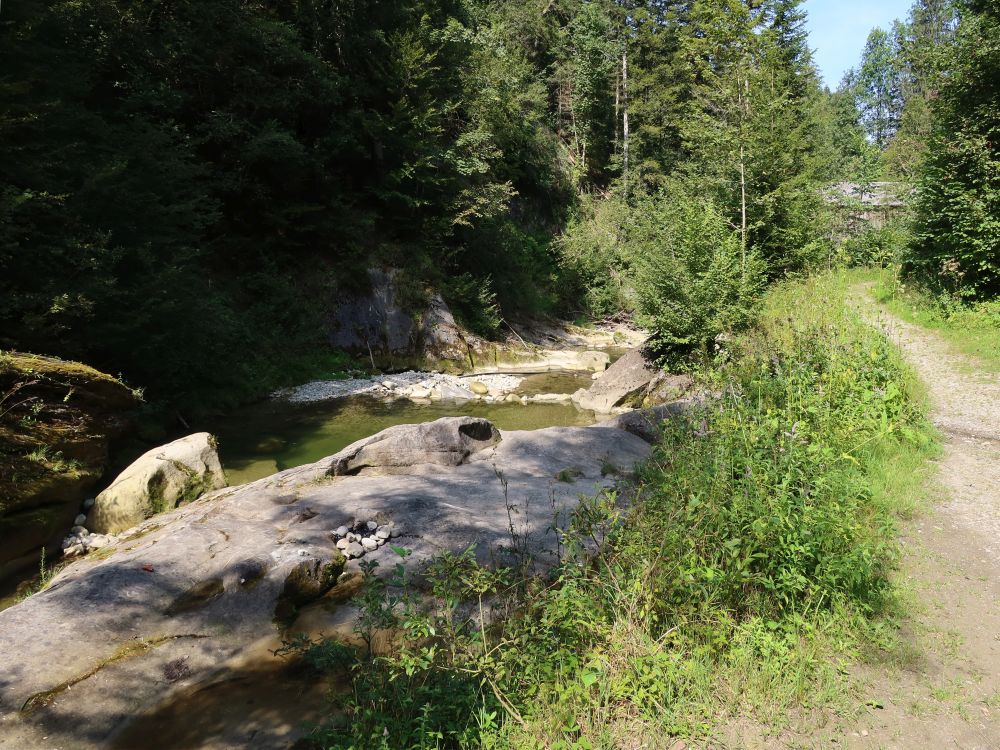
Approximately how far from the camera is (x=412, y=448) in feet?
Answer: 26.8

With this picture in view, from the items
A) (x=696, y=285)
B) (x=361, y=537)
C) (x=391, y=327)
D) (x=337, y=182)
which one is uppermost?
(x=337, y=182)

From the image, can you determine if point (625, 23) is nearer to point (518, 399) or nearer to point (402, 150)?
point (402, 150)

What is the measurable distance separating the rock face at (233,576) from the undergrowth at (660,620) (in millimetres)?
702

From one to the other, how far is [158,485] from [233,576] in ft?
11.1

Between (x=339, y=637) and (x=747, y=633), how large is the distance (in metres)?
2.92

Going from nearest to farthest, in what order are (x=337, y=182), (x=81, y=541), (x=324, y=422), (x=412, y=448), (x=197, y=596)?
(x=197, y=596) < (x=81, y=541) < (x=412, y=448) < (x=324, y=422) < (x=337, y=182)

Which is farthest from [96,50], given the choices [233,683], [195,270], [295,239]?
[233,683]

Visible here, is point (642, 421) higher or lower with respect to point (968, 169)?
lower

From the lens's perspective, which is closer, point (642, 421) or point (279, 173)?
point (642, 421)

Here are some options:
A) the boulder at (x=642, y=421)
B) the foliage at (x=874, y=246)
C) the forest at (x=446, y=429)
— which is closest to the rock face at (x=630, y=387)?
the forest at (x=446, y=429)

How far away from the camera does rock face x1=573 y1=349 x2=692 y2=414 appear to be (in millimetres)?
13472

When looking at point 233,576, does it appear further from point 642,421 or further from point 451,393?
point 451,393

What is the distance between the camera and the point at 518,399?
48.7 feet

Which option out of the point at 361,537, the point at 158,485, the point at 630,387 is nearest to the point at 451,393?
the point at 630,387
